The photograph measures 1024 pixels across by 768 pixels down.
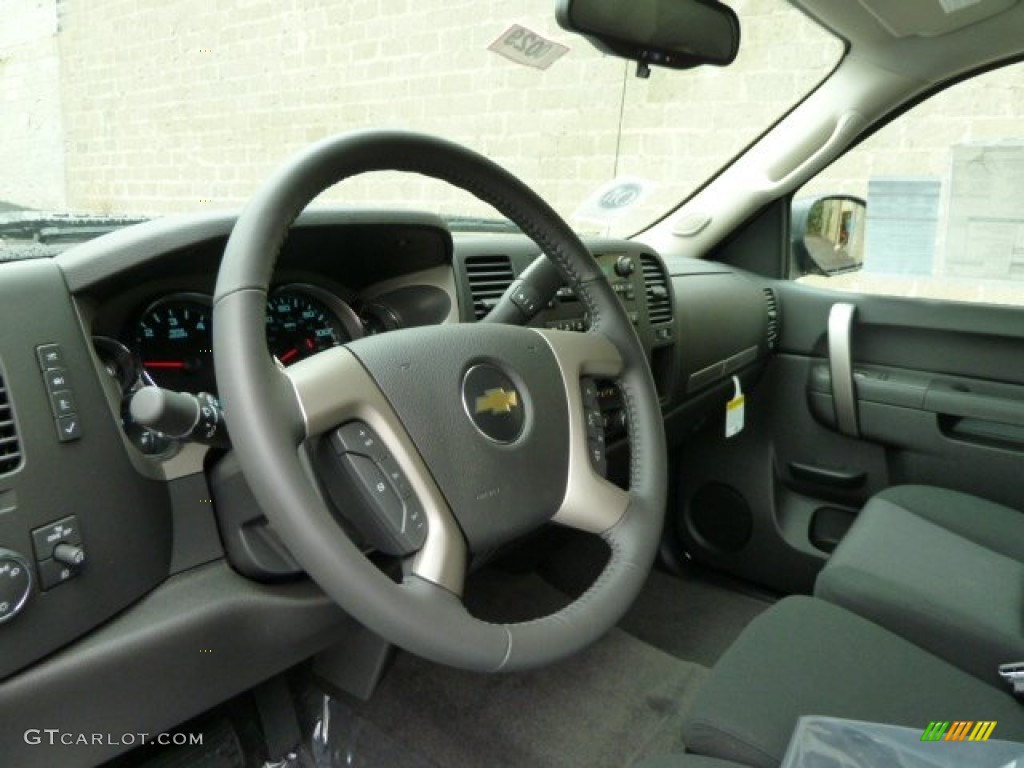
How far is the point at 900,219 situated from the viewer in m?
2.06

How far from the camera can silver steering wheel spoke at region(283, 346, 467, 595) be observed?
754mm

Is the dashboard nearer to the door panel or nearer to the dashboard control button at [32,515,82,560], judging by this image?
the dashboard control button at [32,515,82,560]

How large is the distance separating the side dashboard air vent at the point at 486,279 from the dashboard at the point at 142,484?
10 centimetres

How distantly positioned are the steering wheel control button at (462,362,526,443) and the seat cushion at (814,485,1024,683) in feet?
2.42

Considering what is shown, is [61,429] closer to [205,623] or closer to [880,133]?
[205,623]

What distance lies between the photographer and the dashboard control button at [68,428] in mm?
816

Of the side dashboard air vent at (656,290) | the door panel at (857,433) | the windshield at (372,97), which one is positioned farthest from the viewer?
the door panel at (857,433)

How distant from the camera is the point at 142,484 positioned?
2.93ft

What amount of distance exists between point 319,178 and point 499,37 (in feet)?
2.55

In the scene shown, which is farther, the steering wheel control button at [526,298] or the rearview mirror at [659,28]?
the rearview mirror at [659,28]

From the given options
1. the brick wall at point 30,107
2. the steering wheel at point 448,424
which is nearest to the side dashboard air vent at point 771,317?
the steering wheel at point 448,424

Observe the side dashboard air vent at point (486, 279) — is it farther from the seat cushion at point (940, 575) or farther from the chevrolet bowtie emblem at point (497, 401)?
the seat cushion at point (940, 575)

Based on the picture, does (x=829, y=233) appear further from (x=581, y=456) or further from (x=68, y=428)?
(x=68, y=428)

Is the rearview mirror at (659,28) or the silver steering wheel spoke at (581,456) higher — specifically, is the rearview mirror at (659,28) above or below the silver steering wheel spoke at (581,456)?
above
